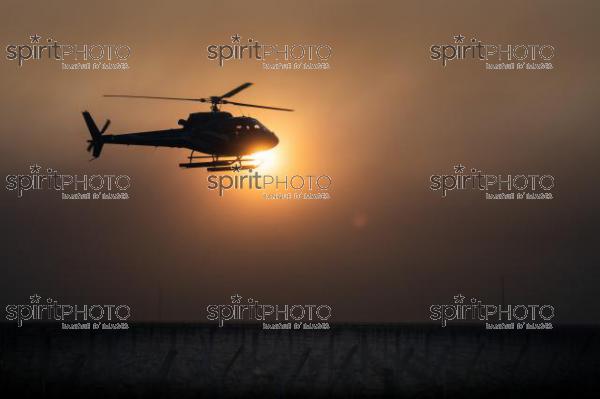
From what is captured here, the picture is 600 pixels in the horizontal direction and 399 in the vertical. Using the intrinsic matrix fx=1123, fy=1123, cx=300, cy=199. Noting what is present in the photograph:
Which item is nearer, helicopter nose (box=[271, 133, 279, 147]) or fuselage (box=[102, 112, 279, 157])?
fuselage (box=[102, 112, 279, 157])

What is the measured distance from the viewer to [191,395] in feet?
377

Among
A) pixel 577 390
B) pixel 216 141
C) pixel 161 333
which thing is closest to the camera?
pixel 216 141

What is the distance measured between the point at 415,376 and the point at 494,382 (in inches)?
374

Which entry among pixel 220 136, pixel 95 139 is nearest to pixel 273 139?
pixel 220 136

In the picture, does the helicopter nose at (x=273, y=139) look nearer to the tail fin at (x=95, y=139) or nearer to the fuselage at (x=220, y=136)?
the fuselage at (x=220, y=136)

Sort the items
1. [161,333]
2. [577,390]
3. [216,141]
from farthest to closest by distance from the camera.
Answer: [577,390], [161,333], [216,141]

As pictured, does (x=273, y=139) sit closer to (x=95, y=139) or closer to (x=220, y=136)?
(x=220, y=136)

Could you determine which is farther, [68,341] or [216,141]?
[68,341]

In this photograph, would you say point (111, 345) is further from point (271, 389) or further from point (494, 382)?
point (494, 382)

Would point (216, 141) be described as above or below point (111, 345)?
above

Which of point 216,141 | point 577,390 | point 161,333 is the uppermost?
point 216,141

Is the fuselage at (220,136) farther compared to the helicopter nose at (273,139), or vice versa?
the helicopter nose at (273,139)

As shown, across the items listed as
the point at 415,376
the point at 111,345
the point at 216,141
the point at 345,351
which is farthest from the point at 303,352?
the point at 216,141

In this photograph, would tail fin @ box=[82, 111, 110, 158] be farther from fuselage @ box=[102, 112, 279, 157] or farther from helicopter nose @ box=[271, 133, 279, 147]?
helicopter nose @ box=[271, 133, 279, 147]
